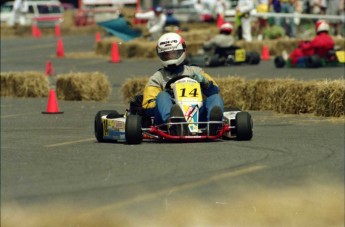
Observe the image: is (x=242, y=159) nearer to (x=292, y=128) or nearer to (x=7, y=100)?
(x=292, y=128)

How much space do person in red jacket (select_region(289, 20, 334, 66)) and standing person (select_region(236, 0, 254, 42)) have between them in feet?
19.3

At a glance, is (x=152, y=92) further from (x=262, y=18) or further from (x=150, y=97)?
(x=262, y=18)

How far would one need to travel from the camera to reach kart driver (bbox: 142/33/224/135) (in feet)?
41.2

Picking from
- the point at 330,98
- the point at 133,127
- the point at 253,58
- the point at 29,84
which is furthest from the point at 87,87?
the point at 253,58

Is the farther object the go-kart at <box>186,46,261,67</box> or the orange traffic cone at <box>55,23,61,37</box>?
the orange traffic cone at <box>55,23,61,37</box>

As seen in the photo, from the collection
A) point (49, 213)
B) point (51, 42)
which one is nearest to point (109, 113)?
point (49, 213)

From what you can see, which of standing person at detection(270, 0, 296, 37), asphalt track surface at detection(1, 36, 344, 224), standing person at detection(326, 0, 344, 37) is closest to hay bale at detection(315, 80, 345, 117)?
asphalt track surface at detection(1, 36, 344, 224)

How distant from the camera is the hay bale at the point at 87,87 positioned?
20.2m

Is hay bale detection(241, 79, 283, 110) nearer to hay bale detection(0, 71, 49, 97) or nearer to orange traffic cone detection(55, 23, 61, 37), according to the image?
hay bale detection(0, 71, 49, 97)

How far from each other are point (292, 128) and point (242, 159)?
313 cm

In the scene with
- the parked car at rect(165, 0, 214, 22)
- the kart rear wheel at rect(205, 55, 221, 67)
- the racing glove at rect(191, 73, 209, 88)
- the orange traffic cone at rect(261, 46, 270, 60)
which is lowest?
the racing glove at rect(191, 73, 209, 88)

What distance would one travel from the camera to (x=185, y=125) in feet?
41.1

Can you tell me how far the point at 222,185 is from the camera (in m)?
9.62

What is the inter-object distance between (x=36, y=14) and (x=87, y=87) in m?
29.2
